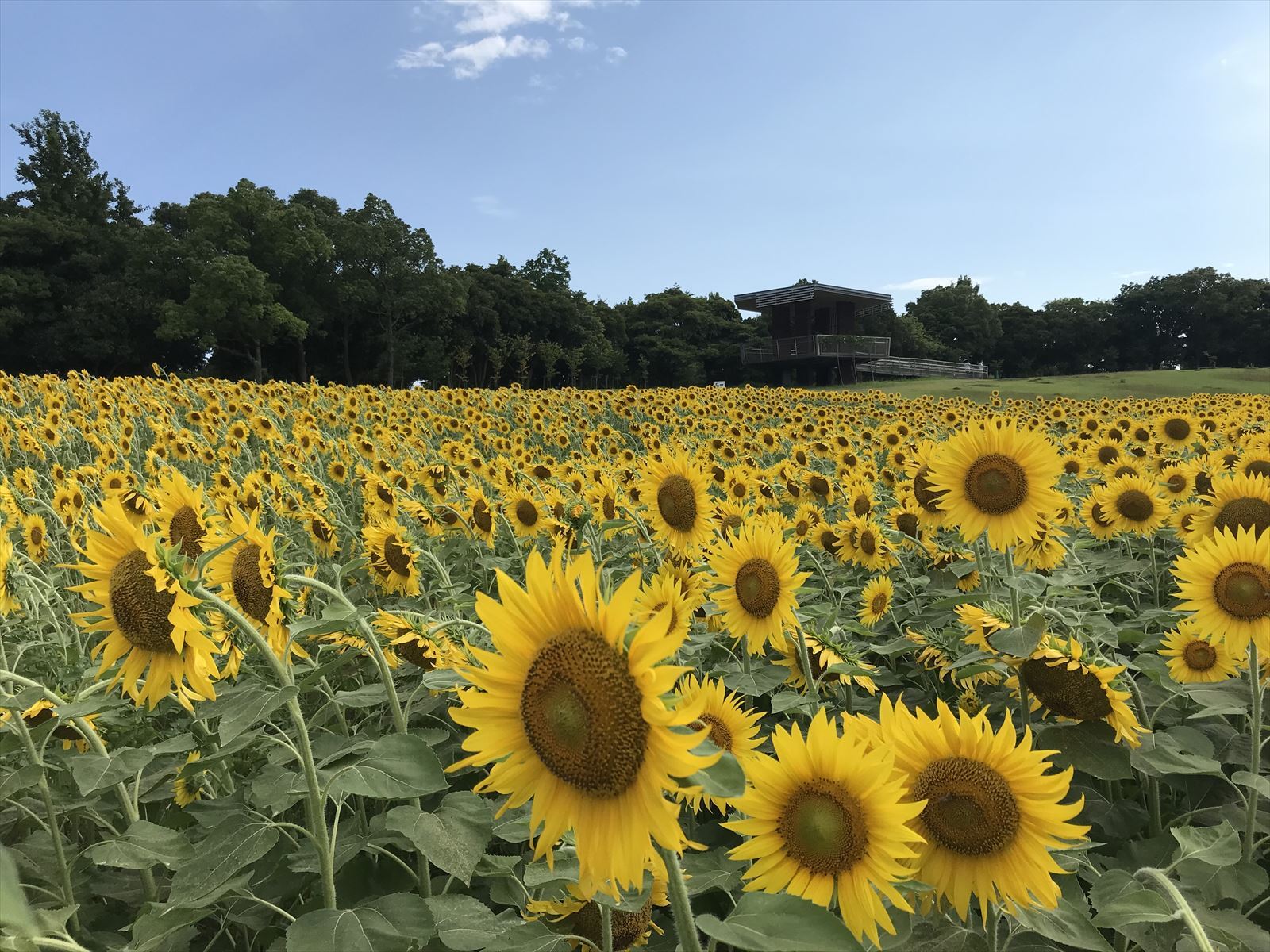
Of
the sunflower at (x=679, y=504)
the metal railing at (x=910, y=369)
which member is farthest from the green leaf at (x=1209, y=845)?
the metal railing at (x=910, y=369)

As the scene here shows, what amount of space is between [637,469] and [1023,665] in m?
4.37

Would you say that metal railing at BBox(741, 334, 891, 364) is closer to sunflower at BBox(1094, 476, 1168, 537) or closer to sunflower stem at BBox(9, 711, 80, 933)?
sunflower at BBox(1094, 476, 1168, 537)

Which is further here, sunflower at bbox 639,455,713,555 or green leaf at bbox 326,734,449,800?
sunflower at bbox 639,455,713,555

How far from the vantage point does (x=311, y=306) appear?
49969 millimetres

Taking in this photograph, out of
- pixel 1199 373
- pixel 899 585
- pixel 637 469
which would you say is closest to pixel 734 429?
pixel 637 469

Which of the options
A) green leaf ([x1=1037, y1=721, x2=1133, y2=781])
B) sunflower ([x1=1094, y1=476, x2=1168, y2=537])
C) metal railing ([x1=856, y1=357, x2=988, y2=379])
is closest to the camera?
green leaf ([x1=1037, y1=721, x2=1133, y2=781])

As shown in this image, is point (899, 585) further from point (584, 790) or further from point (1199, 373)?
point (1199, 373)

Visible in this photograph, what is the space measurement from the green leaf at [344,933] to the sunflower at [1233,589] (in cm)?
267

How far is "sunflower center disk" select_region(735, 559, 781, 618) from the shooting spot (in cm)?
273

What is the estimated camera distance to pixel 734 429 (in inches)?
389

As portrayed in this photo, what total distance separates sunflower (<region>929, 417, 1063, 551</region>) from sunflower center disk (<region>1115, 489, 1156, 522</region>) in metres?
2.04

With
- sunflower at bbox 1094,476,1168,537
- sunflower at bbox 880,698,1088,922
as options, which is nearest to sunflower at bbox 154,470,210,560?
sunflower at bbox 880,698,1088,922

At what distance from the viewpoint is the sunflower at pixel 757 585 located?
2693 mm

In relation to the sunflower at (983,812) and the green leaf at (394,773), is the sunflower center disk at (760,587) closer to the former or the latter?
the sunflower at (983,812)
